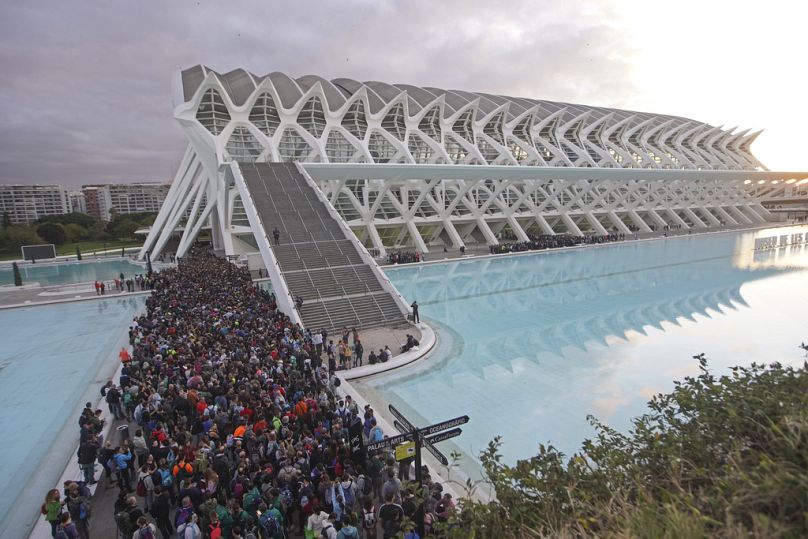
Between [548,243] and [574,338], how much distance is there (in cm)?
2032

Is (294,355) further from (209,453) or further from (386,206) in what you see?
(386,206)

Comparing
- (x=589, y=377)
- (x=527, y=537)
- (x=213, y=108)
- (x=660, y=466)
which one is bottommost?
(x=589, y=377)

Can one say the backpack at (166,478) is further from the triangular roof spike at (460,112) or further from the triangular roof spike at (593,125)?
the triangular roof spike at (593,125)

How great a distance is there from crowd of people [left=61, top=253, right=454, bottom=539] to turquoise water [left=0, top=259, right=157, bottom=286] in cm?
2236

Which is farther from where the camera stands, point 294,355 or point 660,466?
point 294,355

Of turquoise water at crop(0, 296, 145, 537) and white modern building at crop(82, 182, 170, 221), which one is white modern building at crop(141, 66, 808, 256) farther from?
white modern building at crop(82, 182, 170, 221)

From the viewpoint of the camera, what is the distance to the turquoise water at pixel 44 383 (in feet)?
20.0

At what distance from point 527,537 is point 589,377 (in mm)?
7008


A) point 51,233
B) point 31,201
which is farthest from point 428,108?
point 31,201

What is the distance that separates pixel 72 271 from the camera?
31.5 m

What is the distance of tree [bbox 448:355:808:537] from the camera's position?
1985mm

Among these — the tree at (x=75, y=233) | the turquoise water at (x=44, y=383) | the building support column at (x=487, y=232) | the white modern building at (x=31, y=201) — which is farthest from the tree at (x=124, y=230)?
the white modern building at (x=31, y=201)

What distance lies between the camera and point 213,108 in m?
31.3

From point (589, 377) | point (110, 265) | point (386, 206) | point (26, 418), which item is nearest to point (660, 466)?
point (589, 377)
